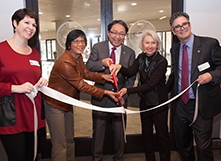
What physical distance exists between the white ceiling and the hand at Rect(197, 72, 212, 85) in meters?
1.49

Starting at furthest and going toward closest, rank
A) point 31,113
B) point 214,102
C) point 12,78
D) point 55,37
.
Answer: point 55,37 → point 214,102 → point 31,113 → point 12,78

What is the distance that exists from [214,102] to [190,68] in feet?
1.50

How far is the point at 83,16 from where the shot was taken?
324 cm

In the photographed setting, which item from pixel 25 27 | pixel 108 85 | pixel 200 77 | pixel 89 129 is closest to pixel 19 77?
pixel 25 27

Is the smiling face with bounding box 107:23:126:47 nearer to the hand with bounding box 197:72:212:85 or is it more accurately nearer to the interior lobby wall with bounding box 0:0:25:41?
the hand with bounding box 197:72:212:85

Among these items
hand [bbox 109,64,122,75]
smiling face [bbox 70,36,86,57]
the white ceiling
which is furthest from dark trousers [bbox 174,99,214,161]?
the white ceiling

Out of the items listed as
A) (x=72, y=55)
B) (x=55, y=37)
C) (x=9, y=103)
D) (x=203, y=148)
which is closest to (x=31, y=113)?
(x=9, y=103)

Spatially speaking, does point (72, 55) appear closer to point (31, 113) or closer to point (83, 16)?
point (31, 113)

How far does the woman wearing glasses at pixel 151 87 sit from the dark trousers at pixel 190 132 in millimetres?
171

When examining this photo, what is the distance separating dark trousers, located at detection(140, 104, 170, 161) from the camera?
2.55 m

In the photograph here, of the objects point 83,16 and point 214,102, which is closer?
point 214,102

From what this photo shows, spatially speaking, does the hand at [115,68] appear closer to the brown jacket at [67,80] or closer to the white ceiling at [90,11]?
the brown jacket at [67,80]

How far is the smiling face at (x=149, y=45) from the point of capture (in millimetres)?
2463

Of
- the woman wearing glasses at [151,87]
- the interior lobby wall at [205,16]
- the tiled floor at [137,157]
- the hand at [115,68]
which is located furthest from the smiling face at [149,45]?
the tiled floor at [137,157]
